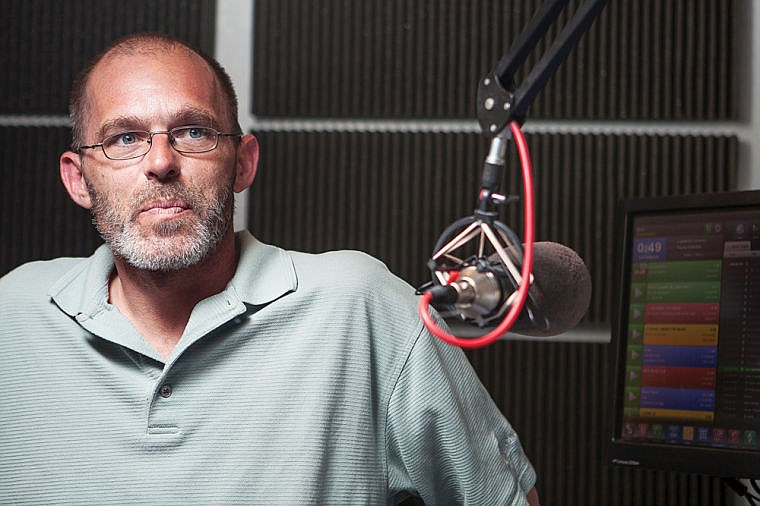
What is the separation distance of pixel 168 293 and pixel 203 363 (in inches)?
7.7

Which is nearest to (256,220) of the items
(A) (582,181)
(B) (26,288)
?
(A) (582,181)

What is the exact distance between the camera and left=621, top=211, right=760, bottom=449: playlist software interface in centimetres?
174

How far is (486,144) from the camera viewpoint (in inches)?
110

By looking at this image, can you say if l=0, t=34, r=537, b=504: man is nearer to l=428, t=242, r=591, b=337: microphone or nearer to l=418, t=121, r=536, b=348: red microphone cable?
l=428, t=242, r=591, b=337: microphone

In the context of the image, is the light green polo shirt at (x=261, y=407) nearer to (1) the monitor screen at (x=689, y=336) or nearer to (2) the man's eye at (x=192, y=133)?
(2) the man's eye at (x=192, y=133)

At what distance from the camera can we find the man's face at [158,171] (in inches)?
60.7

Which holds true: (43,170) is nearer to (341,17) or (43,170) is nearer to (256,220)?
(256,220)

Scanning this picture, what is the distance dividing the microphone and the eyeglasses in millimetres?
956

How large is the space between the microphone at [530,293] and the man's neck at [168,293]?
0.94 metres

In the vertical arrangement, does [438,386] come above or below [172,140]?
below

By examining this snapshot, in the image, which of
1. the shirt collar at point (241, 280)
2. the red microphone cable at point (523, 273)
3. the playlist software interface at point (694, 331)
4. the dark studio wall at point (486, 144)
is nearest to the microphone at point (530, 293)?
the red microphone cable at point (523, 273)

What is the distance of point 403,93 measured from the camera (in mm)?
2818

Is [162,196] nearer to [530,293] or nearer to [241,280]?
[241,280]

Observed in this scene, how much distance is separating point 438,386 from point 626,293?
641 millimetres
